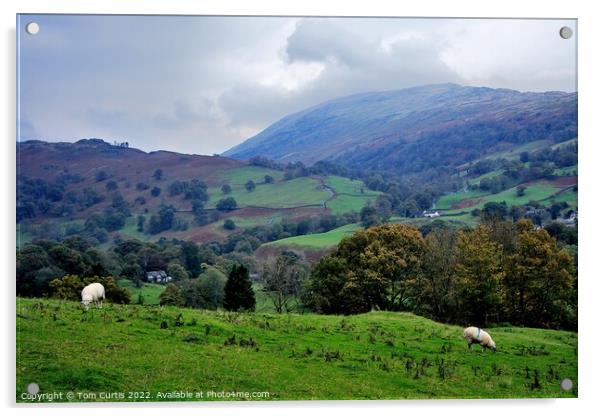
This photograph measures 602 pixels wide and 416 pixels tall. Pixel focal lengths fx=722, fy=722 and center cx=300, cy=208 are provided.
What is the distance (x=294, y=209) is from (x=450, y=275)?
335 cm

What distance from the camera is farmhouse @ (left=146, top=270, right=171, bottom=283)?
43.8 ft

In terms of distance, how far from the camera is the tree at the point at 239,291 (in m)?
13.7

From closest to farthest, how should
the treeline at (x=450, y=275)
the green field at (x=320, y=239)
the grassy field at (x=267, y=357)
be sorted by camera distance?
the grassy field at (x=267, y=357) < the treeline at (x=450, y=275) < the green field at (x=320, y=239)

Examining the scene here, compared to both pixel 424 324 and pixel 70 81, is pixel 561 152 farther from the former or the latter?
pixel 70 81

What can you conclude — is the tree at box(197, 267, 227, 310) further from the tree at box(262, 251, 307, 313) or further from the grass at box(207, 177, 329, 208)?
the grass at box(207, 177, 329, 208)

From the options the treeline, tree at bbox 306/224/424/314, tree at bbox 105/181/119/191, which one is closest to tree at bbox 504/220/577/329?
the treeline

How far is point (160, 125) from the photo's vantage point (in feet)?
43.7

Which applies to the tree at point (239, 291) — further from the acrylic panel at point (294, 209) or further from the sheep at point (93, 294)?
the sheep at point (93, 294)

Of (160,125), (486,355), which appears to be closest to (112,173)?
(160,125)

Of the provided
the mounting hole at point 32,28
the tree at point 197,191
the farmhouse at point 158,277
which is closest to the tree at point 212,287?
the farmhouse at point 158,277

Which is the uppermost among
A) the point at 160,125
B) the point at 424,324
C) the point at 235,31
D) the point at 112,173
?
the point at 235,31

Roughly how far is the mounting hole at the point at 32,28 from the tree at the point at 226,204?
443cm

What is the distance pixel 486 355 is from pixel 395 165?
4082mm

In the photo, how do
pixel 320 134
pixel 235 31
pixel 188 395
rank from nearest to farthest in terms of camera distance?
pixel 188 395
pixel 235 31
pixel 320 134
